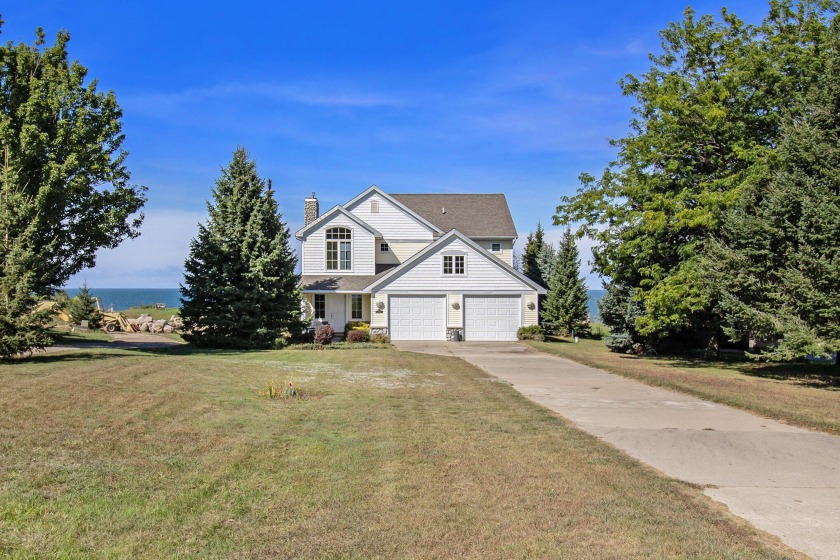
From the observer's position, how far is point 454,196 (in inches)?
1699

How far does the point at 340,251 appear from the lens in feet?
118

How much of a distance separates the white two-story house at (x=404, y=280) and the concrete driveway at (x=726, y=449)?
17.5 meters

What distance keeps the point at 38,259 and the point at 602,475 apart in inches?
584

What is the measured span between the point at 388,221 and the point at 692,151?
→ 1850 cm

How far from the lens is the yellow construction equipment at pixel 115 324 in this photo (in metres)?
37.9

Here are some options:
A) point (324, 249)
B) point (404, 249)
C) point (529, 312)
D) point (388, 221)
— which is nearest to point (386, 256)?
point (404, 249)

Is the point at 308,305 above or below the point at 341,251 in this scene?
below

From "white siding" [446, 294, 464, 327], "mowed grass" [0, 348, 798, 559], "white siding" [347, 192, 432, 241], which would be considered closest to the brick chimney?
"white siding" [347, 192, 432, 241]

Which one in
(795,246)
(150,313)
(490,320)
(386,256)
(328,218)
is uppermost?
(328,218)

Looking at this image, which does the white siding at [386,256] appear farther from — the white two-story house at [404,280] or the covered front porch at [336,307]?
the covered front porch at [336,307]

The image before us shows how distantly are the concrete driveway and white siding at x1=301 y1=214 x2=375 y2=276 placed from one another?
2075 cm

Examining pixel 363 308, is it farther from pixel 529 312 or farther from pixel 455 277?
pixel 529 312

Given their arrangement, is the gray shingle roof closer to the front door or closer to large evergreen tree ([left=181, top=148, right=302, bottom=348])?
the front door

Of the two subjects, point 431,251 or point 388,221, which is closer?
point 431,251
